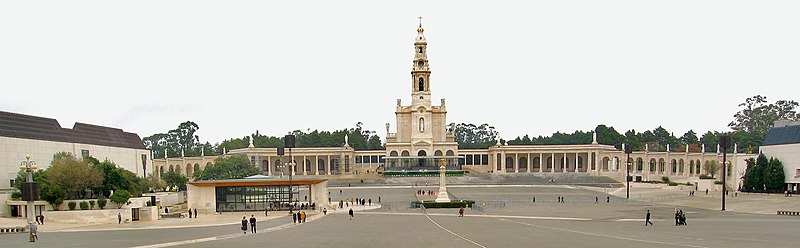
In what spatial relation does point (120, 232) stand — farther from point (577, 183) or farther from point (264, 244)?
point (577, 183)

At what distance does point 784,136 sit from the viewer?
73.6 m

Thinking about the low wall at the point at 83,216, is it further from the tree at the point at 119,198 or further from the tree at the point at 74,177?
the tree at the point at 74,177

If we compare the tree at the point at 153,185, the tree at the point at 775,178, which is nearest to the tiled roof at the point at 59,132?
the tree at the point at 153,185

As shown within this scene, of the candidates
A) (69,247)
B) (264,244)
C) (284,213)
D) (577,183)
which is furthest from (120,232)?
(577,183)

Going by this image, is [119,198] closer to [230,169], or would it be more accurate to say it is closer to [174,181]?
[174,181]

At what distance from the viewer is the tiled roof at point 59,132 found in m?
55.6

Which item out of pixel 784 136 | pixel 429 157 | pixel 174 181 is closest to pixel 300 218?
pixel 174 181

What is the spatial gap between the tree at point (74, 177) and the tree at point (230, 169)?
36.5m

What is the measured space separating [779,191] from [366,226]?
5396 cm

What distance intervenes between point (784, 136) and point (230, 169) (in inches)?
2628

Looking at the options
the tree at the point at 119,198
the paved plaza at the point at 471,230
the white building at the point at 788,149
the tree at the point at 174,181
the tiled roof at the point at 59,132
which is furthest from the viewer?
the tree at the point at 174,181

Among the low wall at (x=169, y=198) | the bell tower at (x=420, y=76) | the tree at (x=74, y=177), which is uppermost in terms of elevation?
the bell tower at (x=420, y=76)

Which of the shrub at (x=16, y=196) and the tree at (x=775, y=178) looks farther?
the tree at (x=775, y=178)

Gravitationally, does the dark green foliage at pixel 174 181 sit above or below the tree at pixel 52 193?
below
